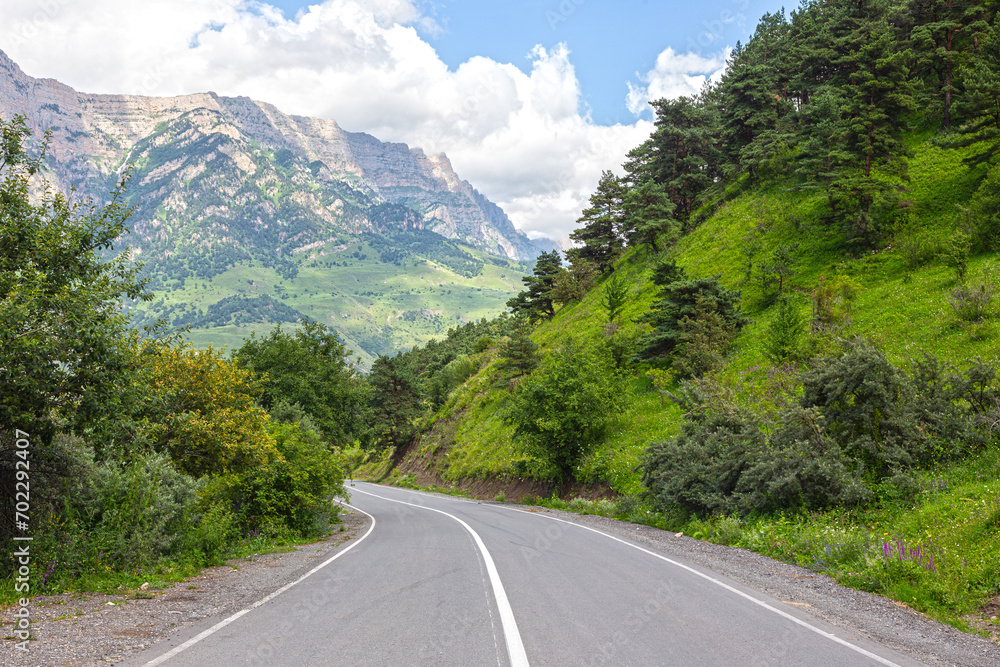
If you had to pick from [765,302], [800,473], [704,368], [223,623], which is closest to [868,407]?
[800,473]

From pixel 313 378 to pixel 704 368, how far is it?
20.3m

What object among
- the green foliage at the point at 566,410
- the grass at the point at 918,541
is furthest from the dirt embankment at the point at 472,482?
the grass at the point at 918,541

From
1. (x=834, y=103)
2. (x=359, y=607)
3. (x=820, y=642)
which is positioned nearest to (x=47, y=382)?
(x=359, y=607)

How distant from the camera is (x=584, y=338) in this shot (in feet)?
125

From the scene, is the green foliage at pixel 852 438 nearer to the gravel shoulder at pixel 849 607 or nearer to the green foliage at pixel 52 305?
the gravel shoulder at pixel 849 607

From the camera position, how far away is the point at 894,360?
1841 cm

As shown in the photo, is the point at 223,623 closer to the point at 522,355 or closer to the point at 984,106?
the point at 522,355

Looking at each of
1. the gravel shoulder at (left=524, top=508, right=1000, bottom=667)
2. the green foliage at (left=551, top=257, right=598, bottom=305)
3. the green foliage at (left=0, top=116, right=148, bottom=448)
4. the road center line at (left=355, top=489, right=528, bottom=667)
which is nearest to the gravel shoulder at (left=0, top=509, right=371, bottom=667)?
the green foliage at (left=0, top=116, right=148, bottom=448)

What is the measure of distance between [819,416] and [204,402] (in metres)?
17.4

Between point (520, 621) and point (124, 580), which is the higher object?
point (520, 621)

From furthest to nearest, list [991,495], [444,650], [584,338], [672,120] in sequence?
[672,120] < [584,338] < [991,495] < [444,650]

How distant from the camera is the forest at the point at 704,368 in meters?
8.92

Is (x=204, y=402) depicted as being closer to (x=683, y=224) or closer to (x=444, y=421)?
(x=444, y=421)

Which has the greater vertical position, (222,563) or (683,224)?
(683,224)
